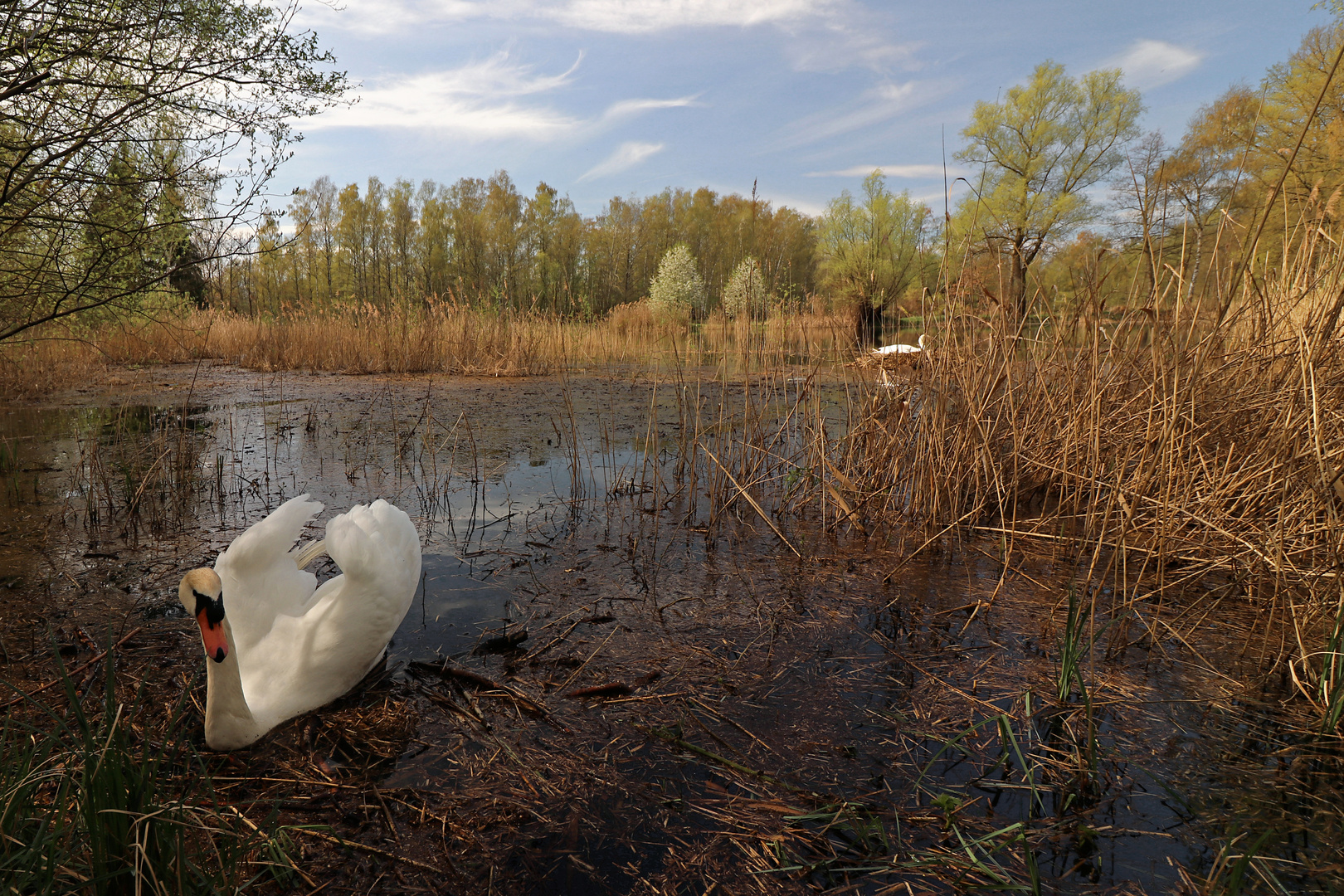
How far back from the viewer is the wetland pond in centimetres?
166

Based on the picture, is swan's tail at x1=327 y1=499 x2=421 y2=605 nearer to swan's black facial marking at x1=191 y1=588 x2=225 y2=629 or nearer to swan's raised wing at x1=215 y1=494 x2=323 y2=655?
swan's raised wing at x1=215 y1=494 x2=323 y2=655

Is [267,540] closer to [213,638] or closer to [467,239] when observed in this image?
[213,638]

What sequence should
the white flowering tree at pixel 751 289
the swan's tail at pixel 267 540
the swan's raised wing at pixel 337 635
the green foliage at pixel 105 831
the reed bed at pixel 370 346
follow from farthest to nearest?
the reed bed at pixel 370 346 < the white flowering tree at pixel 751 289 < the swan's tail at pixel 267 540 < the swan's raised wing at pixel 337 635 < the green foliage at pixel 105 831

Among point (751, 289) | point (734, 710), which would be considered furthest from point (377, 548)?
point (751, 289)

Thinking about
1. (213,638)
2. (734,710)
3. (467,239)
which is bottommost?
(734,710)

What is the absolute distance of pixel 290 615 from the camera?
263cm

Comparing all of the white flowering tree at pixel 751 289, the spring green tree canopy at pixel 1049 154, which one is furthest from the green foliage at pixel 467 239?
the white flowering tree at pixel 751 289

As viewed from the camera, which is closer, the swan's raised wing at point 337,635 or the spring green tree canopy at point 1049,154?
the swan's raised wing at point 337,635

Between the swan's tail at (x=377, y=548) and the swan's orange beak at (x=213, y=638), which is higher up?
the swan's tail at (x=377, y=548)

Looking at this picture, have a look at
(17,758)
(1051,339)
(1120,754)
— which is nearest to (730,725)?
(1120,754)

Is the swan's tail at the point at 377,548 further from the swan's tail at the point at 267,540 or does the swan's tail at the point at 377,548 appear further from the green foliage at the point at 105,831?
the green foliage at the point at 105,831

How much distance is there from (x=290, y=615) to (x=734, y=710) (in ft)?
6.11

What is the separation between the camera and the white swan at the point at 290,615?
2.02 metres

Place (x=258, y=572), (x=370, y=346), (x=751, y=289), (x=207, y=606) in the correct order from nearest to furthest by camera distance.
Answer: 1. (x=207, y=606)
2. (x=258, y=572)
3. (x=751, y=289)
4. (x=370, y=346)
